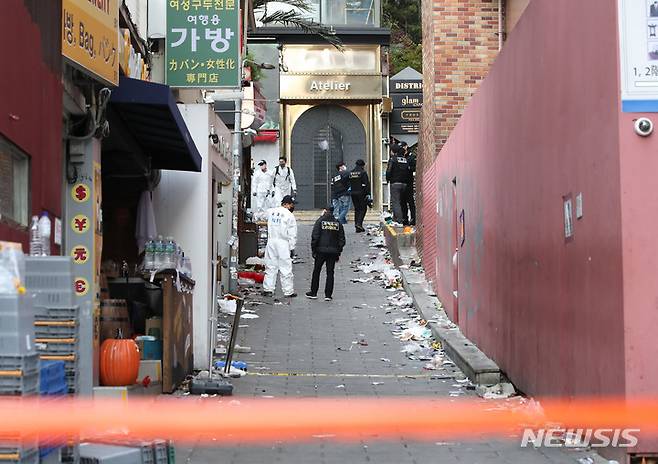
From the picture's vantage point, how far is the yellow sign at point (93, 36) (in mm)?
9359

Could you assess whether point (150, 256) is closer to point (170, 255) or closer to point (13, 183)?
point (170, 255)

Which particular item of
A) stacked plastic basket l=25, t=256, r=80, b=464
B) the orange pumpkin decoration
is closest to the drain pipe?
the orange pumpkin decoration

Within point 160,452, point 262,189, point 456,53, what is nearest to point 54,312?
point 160,452

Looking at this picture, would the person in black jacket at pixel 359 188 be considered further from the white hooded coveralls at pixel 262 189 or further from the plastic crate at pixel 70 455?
the plastic crate at pixel 70 455

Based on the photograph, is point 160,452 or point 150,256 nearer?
point 160,452

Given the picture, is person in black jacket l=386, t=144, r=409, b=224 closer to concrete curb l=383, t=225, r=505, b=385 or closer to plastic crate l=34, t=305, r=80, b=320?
concrete curb l=383, t=225, r=505, b=385

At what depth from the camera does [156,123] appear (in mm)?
12531

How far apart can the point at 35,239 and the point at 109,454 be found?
6.41ft

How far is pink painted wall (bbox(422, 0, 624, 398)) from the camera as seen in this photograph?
8344mm

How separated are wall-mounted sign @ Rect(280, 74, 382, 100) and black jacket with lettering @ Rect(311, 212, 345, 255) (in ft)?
56.0

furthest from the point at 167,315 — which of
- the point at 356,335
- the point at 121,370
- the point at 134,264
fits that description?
the point at 356,335

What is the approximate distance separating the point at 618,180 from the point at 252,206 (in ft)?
76.7

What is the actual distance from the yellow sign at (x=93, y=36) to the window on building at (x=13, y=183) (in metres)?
1.26

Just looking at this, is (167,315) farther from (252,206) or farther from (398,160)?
(252,206)
